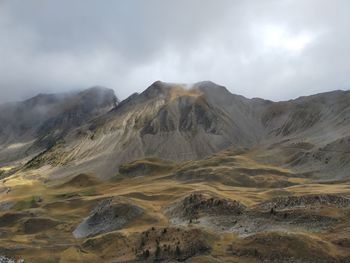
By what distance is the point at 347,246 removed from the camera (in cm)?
7244

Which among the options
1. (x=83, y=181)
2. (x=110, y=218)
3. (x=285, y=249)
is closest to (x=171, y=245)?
(x=285, y=249)

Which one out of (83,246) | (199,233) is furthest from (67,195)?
(199,233)

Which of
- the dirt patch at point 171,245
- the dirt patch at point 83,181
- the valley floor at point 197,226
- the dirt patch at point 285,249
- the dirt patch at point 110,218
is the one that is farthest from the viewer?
the dirt patch at point 83,181

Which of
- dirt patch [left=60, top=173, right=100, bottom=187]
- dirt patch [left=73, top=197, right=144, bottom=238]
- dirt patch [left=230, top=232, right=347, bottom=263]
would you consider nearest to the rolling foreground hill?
dirt patch [left=230, top=232, right=347, bottom=263]

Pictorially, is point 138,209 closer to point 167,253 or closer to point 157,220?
point 157,220

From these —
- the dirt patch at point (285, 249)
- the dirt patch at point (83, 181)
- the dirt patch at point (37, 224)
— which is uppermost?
the dirt patch at point (83, 181)

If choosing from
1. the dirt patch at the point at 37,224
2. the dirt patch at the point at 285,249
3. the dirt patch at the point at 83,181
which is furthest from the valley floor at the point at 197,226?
the dirt patch at the point at 83,181

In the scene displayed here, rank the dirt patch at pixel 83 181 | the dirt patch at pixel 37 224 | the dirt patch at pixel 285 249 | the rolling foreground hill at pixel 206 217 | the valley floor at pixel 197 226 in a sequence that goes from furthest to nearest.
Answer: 1. the dirt patch at pixel 83 181
2. the dirt patch at pixel 37 224
3. the rolling foreground hill at pixel 206 217
4. the valley floor at pixel 197 226
5. the dirt patch at pixel 285 249

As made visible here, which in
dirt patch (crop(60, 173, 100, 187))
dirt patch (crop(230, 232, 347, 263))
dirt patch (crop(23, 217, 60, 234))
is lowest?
dirt patch (crop(230, 232, 347, 263))

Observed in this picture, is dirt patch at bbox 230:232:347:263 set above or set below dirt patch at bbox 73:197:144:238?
below

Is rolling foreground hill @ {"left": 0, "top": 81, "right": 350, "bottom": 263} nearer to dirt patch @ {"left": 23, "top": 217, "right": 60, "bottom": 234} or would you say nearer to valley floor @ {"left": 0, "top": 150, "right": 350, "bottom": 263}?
valley floor @ {"left": 0, "top": 150, "right": 350, "bottom": 263}

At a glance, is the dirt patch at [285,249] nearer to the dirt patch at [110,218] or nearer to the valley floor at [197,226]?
the valley floor at [197,226]

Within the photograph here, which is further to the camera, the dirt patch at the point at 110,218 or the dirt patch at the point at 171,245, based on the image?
the dirt patch at the point at 110,218

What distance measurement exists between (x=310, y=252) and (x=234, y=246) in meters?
11.7
